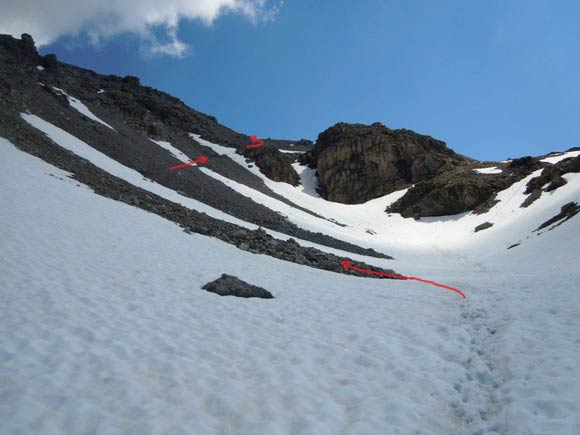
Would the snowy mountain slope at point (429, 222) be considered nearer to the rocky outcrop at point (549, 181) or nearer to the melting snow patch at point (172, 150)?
the rocky outcrop at point (549, 181)

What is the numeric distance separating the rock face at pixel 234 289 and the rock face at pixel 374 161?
60471 mm

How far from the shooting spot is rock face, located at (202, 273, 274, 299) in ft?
33.2

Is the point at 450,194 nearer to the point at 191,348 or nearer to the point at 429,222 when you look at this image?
the point at 429,222

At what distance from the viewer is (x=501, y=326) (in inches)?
327

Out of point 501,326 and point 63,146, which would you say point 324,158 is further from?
point 501,326

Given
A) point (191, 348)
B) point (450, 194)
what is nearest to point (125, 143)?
point (191, 348)

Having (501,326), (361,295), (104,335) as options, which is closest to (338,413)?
(104,335)

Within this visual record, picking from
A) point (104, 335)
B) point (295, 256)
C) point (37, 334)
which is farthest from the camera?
point (295, 256)

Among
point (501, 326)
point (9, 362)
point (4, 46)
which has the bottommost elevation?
point (9, 362)

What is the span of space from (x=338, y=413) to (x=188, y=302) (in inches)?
211

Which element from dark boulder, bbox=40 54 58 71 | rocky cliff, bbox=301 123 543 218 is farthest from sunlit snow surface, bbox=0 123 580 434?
dark boulder, bbox=40 54 58 71

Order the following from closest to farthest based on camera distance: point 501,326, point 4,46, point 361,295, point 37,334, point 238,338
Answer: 1. point 37,334
2. point 238,338
3. point 501,326
4. point 361,295
5. point 4,46

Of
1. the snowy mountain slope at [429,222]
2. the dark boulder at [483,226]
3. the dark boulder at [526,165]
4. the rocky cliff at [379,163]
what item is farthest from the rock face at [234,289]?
the dark boulder at [526,165]

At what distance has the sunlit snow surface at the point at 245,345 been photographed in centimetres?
451
